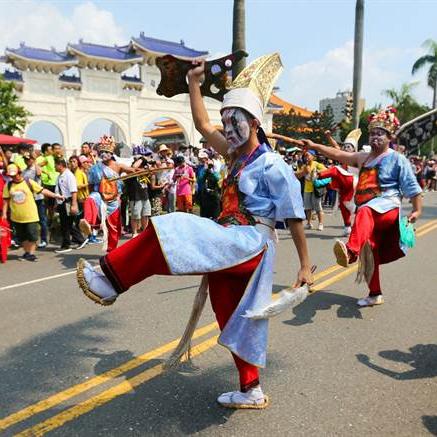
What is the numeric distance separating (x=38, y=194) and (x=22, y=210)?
988mm

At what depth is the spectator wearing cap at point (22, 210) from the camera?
7.46m

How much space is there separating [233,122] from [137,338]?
86.4 inches

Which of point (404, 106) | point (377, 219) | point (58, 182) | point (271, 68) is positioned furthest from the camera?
point (404, 106)

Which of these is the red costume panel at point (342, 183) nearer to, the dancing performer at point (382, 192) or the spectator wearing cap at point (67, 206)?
the dancing performer at point (382, 192)

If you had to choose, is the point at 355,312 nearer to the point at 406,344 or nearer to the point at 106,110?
the point at 406,344

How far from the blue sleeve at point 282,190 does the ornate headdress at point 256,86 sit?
0.35 metres

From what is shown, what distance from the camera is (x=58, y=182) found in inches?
344

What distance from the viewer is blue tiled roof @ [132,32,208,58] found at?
1315 inches

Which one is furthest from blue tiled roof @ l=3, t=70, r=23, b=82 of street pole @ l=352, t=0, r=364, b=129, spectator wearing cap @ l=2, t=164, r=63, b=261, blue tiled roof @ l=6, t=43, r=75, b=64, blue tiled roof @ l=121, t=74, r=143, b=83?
spectator wearing cap @ l=2, t=164, r=63, b=261

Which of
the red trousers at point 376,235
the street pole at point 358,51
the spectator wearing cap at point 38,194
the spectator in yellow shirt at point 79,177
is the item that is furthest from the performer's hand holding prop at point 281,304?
the street pole at point 358,51

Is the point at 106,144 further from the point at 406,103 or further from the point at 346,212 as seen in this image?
the point at 406,103

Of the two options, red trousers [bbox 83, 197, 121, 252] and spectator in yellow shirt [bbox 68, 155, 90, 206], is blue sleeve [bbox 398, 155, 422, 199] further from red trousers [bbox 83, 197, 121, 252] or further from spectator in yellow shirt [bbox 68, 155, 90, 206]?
spectator in yellow shirt [bbox 68, 155, 90, 206]

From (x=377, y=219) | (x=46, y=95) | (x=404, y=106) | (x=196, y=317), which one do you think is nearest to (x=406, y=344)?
(x=377, y=219)

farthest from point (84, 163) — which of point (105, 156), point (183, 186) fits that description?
point (105, 156)
